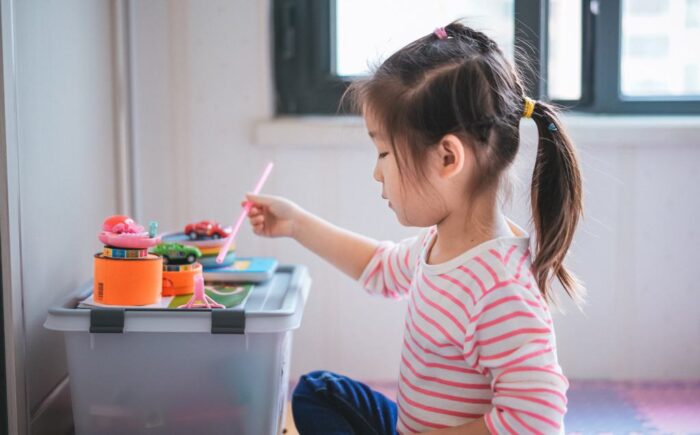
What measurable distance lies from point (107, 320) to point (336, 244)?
0.33 metres

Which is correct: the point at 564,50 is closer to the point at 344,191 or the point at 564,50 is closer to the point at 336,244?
the point at 344,191

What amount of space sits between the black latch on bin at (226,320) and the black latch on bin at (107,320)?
4.2 inches

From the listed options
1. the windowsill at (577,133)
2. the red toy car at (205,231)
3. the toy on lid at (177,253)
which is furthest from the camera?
the windowsill at (577,133)

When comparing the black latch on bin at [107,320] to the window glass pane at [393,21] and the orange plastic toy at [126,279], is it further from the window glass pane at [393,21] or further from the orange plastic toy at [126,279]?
the window glass pane at [393,21]

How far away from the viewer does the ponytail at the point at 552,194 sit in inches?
39.3

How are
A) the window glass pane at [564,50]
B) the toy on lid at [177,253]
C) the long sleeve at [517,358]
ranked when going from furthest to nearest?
1. the window glass pane at [564,50]
2. the toy on lid at [177,253]
3. the long sleeve at [517,358]

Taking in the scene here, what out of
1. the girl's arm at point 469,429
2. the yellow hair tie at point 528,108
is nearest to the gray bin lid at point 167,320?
the girl's arm at point 469,429

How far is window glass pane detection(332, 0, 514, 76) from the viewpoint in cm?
167

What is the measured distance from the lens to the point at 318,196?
1.62 meters

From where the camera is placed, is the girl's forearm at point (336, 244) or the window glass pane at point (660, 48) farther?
the window glass pane at point (660, 48)

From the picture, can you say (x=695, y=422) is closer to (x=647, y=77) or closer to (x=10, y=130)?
(x=647, y=77)

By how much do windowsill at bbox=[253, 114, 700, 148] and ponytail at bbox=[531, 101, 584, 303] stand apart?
1.87ft

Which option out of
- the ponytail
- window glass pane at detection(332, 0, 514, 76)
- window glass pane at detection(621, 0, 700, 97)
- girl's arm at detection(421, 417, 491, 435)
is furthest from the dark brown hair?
window glass pane at detection(621, 0, 700, 97)

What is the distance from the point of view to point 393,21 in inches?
66.5
